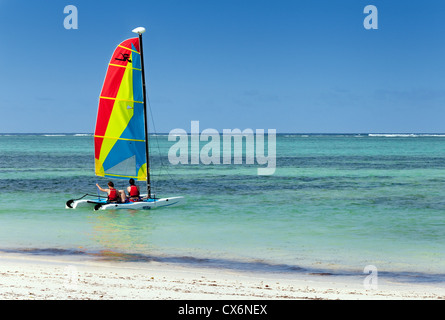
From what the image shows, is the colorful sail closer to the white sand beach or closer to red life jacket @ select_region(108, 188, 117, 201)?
red life jacket @ select_region(108, 188, 117, 201)

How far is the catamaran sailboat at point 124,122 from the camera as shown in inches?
969

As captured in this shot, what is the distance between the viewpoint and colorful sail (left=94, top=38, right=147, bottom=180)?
24641 mm

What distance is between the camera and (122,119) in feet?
81.9

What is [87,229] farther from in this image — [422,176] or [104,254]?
[422,176]

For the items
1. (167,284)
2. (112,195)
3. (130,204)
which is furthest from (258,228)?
(167,284)

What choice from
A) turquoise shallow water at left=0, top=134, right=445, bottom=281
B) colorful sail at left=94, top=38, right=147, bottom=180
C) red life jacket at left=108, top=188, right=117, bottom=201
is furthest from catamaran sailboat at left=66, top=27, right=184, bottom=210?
turquoise shallow water at left=0, top=134, right=445, bottom=281

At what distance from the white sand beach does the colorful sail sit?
11228 mm

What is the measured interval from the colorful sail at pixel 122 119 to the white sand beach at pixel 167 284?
1123 cm

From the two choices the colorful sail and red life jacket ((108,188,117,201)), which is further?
the colorful sail

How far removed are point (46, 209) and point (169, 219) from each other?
6906mm

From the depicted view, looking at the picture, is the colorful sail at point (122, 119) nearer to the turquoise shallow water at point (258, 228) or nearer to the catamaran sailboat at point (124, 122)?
the catamaran sailboat at point (124, 122)

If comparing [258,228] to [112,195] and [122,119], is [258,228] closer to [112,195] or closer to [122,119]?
[112,195]

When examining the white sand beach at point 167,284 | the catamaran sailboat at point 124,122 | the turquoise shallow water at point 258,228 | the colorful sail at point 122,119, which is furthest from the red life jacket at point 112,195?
the white sand beach at point 167,284

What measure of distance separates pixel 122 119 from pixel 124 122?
165mm
